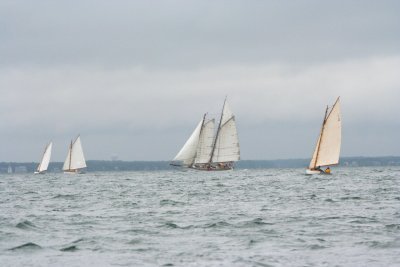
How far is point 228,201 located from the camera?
42.2 metres

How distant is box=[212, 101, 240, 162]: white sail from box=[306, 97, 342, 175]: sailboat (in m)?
32.1

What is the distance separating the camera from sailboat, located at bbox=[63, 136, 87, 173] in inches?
5536

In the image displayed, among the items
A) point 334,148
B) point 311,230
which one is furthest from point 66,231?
point 334,148

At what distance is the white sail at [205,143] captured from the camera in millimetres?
119438

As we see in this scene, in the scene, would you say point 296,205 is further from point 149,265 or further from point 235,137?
point 235,137

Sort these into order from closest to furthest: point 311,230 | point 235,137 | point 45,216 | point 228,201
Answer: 1. point 311,230
2. point 45,216
3. point 228,201
4. point 235,137

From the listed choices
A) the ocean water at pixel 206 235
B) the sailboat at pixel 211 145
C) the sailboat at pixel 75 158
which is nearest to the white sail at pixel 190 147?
the sailboat at pixel 211 145

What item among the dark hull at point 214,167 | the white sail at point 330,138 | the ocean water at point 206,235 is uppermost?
the white sail at point 330,138

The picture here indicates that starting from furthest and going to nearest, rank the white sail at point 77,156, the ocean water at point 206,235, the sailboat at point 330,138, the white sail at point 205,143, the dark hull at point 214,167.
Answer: the white sail at point 77,156 < the dark hull at point 214,167 < the white sail at point 205,143 < the sailboat at point 330,138 < the ocean water at point 206,235

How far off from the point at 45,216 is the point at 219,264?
1698 centimetres

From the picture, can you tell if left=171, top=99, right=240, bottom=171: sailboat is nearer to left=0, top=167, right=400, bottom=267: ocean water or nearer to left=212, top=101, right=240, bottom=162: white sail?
left=212, top=101, right=240, bottom=162: white sail

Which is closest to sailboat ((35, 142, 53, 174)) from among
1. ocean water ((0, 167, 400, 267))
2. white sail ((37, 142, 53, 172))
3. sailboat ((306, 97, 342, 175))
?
white sail ((37, 142, 53, 172))

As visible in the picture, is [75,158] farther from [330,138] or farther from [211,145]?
[330,138]

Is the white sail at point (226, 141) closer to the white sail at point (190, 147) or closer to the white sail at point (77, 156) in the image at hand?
the white sail at point (190, 147)
